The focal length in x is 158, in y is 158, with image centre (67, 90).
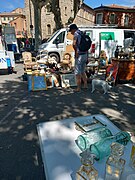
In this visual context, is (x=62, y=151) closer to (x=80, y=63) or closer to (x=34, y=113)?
→ (x=34, y=113)

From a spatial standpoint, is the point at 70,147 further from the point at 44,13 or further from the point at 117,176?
the point at 44,13

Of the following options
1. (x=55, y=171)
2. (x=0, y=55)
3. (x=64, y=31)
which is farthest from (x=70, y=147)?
(x=64, y=31)

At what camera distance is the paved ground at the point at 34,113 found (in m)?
2.17

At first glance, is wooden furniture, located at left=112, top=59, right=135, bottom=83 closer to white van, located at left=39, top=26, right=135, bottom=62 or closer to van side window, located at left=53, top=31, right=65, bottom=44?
white van, located at left=39, top=26, right=135, bottom=62

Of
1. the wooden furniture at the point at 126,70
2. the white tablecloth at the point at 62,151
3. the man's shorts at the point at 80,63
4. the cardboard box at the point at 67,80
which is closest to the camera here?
the white tablecloth at the point at 62,151

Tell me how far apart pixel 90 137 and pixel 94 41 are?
8.25 metres

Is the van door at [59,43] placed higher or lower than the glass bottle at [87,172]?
higher

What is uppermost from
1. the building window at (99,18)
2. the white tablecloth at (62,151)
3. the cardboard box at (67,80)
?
the building window at (99,18)

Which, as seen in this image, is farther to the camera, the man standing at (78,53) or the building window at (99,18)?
the building window at (99,18)

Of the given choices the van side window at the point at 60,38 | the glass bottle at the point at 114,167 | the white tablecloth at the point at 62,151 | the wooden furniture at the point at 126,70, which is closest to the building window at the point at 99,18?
the van side window at the point at 60,38

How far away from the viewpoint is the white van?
8.70 metres

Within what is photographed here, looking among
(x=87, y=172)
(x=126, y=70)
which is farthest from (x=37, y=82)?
(x=87, y=172)

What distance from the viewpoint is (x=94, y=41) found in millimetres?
8945

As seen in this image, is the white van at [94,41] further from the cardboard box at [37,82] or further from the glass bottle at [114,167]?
the glass bottle at [114,167]
